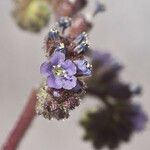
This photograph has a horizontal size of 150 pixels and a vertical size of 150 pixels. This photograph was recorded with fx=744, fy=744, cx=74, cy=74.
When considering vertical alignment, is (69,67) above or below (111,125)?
below

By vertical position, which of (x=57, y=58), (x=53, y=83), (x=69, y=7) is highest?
(x=69, y=7)

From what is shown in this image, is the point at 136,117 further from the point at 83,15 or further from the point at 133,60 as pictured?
the point at 133,60

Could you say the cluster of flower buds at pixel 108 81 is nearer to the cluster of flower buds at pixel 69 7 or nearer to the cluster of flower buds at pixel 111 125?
the cluster of flower buds at pixel 111 125

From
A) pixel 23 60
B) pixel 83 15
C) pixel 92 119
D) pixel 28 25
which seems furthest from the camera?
pixel 23 60

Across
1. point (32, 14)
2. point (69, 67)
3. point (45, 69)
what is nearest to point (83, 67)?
point (69, 67)

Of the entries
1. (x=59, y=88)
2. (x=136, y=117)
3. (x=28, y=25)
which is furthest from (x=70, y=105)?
(x=136, y=117)

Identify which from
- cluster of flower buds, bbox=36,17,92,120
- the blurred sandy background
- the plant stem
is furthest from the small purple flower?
the blurred sandy background

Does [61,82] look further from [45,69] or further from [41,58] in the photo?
[41,58]
